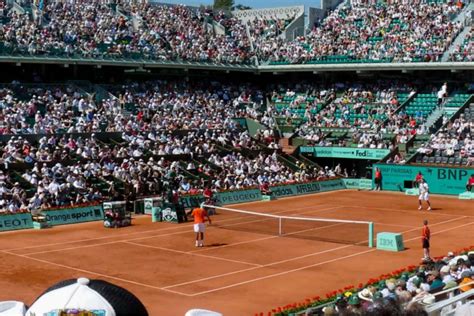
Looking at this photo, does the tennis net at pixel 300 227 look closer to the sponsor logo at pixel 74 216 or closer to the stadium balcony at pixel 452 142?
the sponsor logo at pixel 74 216

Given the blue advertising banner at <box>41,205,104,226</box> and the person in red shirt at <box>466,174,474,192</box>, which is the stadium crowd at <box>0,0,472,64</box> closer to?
the person in red shirt at <box>466,174,474,192</box>

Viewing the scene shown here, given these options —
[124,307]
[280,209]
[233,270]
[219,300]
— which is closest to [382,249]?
[233,270]

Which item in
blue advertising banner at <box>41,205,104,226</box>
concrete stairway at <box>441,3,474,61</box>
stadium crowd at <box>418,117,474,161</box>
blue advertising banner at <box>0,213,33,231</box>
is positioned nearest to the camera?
blue advertising banner at <box>0,213,33,231</box>

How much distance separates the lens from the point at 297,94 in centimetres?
5994

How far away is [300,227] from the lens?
30578 millimetres

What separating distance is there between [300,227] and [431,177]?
17509mm

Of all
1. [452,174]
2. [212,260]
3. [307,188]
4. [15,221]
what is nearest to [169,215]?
[15,221]

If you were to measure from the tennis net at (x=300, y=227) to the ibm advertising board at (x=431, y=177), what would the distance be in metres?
15.2

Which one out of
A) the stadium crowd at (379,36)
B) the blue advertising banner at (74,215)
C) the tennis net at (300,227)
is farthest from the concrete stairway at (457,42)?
the blue advertising banner at (74,215)

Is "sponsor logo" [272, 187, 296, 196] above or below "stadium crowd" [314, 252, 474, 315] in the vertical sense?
below

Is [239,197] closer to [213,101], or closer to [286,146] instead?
[286,146]

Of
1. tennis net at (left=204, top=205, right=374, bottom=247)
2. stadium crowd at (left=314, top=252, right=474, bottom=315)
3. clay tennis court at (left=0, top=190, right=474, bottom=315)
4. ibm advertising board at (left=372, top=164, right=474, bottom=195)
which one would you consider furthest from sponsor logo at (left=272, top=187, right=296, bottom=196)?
stadium crowd at (left=314, top=252, right=474, bottom=315)

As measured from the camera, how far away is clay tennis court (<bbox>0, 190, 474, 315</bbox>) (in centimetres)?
1888

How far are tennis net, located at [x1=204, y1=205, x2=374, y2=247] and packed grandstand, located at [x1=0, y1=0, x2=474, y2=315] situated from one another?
5704 millimetres
